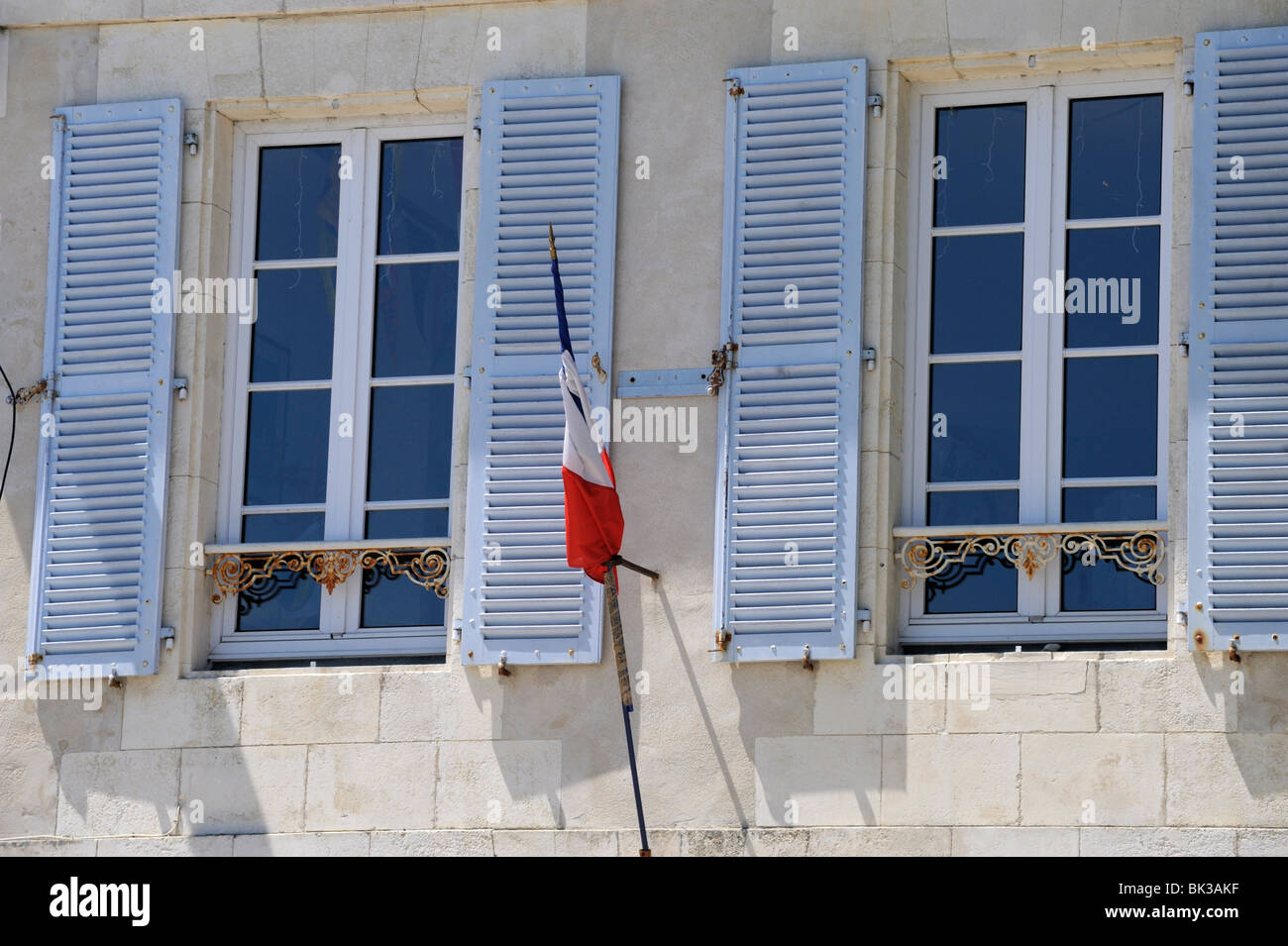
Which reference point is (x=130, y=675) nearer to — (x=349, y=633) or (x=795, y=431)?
(x=349, y=633)

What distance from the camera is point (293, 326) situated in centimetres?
1084

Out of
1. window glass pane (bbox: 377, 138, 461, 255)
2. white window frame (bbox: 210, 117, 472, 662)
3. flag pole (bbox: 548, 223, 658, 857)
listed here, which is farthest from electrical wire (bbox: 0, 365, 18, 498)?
flag pole (bbox: 548, 223, 658, 857)

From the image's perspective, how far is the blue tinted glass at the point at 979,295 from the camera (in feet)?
33.4

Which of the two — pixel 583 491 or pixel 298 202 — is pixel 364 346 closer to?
pixel 298 202

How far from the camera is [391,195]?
35.6 feet

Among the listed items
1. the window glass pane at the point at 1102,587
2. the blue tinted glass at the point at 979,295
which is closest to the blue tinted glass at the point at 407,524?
the blue tinted glass at the point at 979,295

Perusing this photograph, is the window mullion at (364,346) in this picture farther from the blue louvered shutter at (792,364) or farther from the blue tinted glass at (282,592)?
the blue louvered shutter at (792,364)

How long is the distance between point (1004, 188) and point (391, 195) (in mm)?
2246

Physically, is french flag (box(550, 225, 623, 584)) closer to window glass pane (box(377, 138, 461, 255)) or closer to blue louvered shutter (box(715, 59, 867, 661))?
blue louvered shutter (box(715, 59, 867, 661))

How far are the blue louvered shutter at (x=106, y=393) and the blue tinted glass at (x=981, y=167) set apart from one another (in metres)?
2.79

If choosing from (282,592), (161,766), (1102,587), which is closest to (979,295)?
(1102,587)

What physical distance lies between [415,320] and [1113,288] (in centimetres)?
251

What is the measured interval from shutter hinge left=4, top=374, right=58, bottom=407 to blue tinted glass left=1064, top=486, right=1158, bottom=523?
12.0 ft
